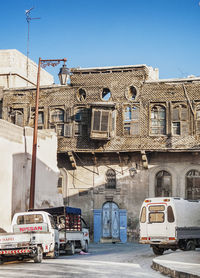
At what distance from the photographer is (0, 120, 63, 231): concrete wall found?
91.9 feet

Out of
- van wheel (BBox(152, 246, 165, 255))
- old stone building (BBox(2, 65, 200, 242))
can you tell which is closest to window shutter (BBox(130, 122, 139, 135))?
old stone building (BBox(2, 65, 200, 242))

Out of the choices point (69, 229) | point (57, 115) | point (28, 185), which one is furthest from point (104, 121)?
point (69, 229)

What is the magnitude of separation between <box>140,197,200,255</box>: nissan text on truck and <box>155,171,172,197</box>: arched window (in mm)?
12660

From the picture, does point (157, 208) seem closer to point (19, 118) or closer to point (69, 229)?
point (69, 229)

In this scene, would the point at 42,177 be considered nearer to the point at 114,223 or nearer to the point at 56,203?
the point at 56,203

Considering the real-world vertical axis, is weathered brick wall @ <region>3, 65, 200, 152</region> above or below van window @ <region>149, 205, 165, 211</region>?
above

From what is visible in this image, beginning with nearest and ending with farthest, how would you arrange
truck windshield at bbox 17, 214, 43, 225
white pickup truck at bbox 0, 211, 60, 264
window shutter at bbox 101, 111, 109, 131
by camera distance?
white pickup truck at bbox 0, 211, 60, 264 < truck windshield at bbox 17, 214, 43, 225 < window shutter at bbox 101, 111, 109, 131

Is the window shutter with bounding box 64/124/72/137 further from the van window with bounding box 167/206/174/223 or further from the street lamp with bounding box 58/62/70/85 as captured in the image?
the van window with bounding box 167/206/174/223

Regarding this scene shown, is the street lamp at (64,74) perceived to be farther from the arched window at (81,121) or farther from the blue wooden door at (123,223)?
the blue wooden door at (123,223)

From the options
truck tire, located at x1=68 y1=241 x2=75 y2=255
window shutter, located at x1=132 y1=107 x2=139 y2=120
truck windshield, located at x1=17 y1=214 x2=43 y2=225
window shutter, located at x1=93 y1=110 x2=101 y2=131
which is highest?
window shutter, located at x1=132 y1=107 x2=139 y2=120

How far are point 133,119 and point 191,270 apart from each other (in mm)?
23879

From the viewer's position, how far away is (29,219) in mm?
20344

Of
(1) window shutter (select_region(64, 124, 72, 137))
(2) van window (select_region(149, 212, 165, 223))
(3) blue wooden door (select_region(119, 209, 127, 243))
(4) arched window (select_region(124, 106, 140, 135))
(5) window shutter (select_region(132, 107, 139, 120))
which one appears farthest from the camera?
(1) window shutter (select_region(64, 124, 72, 137))

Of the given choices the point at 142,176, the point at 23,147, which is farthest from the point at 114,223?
the point at 23,147
